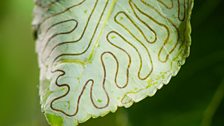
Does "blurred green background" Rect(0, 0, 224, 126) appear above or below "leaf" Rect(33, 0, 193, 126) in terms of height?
below

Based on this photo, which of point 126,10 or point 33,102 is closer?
point 126,10

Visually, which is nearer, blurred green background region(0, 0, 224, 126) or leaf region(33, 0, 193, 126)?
leaf region(33, 0, 193, 126)
